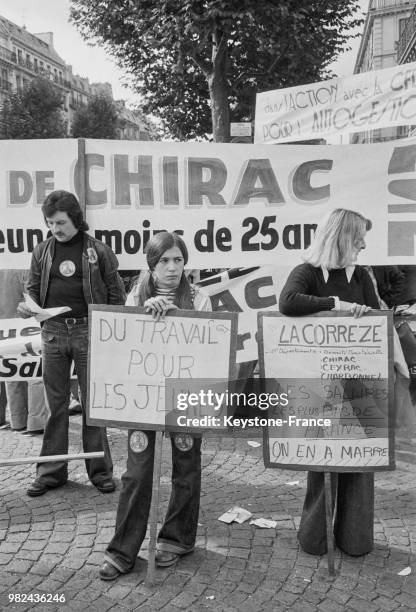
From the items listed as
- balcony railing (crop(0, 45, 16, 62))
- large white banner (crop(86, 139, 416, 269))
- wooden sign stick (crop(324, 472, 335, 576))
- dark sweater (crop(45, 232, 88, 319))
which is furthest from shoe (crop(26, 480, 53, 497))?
balcony railing (crop(0, 45, 16, 62))

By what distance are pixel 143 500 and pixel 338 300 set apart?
139 centimetres

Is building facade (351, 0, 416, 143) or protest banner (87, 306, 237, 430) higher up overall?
building facade (351, 0, 416, 143)

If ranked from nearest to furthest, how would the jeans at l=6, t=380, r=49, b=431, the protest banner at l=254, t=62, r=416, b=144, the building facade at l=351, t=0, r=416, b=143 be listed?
1. the protest banner at l=254, t=62, r=416, b=144
2. the jeans at l=6, t=380, r=49, b=431
3. the building facade at l=351, t=0, r=416, b=143

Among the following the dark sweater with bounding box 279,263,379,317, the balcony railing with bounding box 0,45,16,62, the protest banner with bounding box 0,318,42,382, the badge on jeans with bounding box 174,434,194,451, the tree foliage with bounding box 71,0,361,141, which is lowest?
the badge on jeans with bounding box 174,434,194,451

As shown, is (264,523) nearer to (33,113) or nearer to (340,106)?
(340,106)

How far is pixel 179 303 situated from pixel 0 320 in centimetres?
200

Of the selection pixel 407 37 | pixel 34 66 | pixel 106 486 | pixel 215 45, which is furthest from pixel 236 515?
pixel 34 66

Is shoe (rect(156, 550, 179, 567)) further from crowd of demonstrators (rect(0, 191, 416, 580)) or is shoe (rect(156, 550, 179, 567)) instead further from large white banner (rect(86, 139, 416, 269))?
large white banner (rect(86, 139, 416, 269))

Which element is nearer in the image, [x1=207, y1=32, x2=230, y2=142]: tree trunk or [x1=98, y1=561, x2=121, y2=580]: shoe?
[x1=98, y1=561, x2=121, y2=580]: shoe

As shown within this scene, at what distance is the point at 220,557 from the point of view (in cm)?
319

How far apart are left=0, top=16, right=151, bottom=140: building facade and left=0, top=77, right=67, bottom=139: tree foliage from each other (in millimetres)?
27642

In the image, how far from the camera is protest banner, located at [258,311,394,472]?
307 centimetres

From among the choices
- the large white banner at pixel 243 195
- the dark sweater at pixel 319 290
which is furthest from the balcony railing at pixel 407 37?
the dark sweater at pixel 319 290

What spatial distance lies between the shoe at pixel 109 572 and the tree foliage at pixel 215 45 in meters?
13.4
